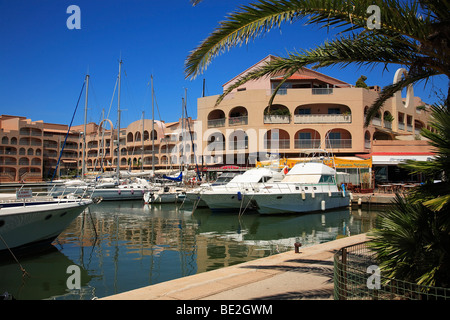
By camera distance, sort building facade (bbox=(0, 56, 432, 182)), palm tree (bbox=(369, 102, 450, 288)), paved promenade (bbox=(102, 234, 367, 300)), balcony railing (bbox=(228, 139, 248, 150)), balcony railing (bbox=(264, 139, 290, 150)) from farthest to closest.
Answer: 1. balcony railing (bbox=(228, 139, 248, 150))
2. balcony railing (bbox=(264, 139, 290, 150))
3. building facade (bbox=(0, 56, 432, 182))
4. paved promenade (bbox=(102, 234, 367, 300))
5. palm tree (bbox=(369, 102, 450, 288))

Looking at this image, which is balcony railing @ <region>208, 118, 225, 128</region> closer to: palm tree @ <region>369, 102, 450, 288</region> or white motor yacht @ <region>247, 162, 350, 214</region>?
white motor yacht @ <region>247, 162, 350, 214</region>

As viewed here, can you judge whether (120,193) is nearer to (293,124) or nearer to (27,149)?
(293,124)

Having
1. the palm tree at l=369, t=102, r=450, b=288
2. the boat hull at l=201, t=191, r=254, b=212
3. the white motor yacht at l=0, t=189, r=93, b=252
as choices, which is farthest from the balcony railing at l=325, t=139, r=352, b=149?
the palm tree at l=369, t=102, r=450, b=288

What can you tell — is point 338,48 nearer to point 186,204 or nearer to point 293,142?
point 186,204

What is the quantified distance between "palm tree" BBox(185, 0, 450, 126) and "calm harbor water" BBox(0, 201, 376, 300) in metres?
7.13

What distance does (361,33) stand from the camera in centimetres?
655

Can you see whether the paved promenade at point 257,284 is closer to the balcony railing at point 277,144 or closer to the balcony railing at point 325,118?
the balcony railing at point 277,144

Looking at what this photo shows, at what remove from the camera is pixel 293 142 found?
142 ft

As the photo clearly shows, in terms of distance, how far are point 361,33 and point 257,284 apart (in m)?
5.24

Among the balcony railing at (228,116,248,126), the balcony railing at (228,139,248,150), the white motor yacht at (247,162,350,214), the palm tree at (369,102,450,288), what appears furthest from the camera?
the balcony railing at (228,116,248,126)

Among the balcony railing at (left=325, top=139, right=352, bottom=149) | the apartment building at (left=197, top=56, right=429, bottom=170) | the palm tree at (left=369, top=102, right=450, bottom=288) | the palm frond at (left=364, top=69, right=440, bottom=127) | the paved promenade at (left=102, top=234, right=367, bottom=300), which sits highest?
the apartment building at (left=197, top=56, right=429, bottom=170)

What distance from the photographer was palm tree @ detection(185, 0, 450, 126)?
5930 millimetres

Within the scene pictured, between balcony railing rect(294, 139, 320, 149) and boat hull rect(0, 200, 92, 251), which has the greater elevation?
balcony railing rect(294, 139, 320, 149)
